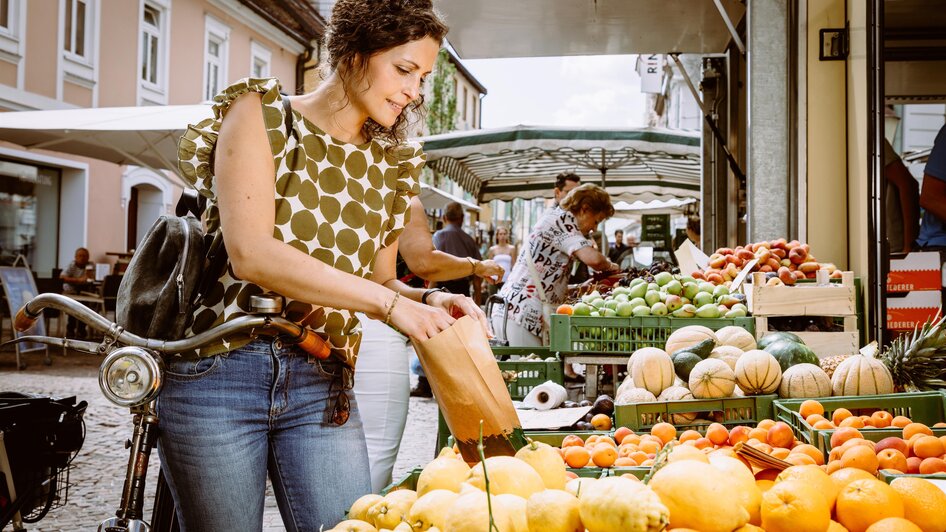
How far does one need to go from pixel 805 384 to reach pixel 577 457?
1552 millimetres

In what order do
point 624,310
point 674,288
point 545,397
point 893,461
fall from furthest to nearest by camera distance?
1. point 674,288
2. point 624,310
3. point 545,397
4. point 893,461

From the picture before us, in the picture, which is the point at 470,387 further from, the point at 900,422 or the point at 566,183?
the point at 566,183

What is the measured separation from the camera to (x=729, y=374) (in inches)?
140

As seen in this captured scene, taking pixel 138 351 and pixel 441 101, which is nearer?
pixel 138 351

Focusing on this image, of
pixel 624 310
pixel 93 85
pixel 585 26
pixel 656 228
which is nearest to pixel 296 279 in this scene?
pixel 624 310

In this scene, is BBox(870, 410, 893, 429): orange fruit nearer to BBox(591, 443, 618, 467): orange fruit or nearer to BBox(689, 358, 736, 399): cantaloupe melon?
BBox(689, 358, 736, 399): cantaloupe melon

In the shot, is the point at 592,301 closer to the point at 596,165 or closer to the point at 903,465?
the point at 903,465

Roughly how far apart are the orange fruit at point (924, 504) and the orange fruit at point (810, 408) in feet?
4.57

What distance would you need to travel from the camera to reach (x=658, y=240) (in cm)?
1838

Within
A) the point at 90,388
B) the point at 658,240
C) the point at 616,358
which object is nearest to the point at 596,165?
the point at 658,240

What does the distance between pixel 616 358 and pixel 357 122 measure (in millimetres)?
3067

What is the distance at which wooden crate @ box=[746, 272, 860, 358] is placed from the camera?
4.77 meters

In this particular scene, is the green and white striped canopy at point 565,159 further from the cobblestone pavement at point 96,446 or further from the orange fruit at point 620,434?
the orange fruit at point 620,434

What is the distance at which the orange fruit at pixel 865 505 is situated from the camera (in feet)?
5.53
